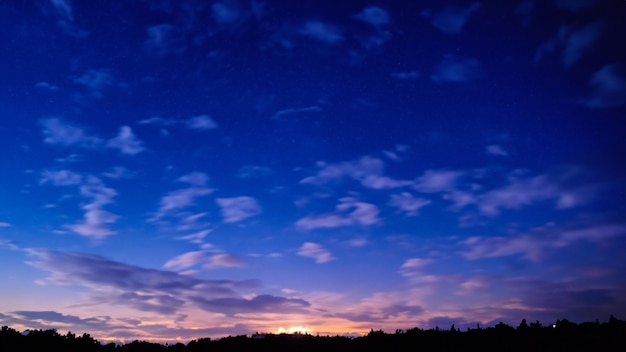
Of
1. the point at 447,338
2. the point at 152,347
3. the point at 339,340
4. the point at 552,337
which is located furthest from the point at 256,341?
the point at 552,337

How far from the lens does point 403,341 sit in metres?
20.0

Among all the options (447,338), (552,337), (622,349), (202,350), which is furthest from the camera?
(202,350)

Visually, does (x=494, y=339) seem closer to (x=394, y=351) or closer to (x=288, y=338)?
(x=394, y=351)

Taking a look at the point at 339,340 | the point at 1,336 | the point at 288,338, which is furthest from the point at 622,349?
the point at 1,336

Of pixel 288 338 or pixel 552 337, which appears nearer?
pixel 552 337

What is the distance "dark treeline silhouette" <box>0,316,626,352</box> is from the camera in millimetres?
16234

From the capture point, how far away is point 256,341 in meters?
23.4

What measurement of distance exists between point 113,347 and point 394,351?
14.9 m

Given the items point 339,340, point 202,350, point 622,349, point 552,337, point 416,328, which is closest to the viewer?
point 622,349

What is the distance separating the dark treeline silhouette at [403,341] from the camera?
16.2m

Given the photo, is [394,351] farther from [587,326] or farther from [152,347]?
[152,347]

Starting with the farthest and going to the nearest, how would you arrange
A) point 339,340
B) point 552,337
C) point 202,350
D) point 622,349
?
1. point 202,350
2. point 339,340
3. point 552,337
4. point 622,349

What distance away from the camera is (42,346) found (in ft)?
74.0

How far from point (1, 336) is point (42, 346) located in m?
1.78
